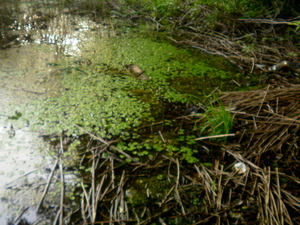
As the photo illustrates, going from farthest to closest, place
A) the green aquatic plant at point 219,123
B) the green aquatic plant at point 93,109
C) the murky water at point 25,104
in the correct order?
the green aquatic plant at point 93,109, the green aquatic plant at point 219,123, the murky water at point 25,104

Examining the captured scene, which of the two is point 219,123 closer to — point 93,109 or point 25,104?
point 93,109

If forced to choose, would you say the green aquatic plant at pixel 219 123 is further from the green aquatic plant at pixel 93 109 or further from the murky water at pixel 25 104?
the murky water at pixel 25 104

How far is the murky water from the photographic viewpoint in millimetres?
972

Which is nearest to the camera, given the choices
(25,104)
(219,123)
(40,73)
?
(219,123)

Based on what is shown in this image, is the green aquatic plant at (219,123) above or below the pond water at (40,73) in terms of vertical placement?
above

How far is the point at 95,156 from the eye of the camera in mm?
1192

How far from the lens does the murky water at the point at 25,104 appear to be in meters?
0.97

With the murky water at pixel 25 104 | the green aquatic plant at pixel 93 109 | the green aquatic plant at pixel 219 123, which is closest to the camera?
the murky water at pixel 25 104

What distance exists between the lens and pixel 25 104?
5.03 feet

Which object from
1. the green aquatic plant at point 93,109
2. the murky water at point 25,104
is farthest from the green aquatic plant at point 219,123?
the murky water at point 25,104

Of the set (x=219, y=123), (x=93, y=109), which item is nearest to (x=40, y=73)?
(x=93, y=109)

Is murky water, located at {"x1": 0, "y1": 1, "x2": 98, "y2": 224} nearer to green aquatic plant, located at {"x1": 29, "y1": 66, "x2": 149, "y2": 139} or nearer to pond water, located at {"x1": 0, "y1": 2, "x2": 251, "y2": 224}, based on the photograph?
pond water, located at {"x1": 0, "y1": 2, "x2": 251, "y2": 224}

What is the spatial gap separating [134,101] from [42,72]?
951 millimetres

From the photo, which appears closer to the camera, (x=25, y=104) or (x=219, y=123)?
(x=219, y=123)
